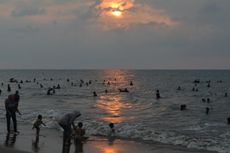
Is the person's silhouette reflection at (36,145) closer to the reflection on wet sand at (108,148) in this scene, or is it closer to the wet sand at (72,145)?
the wet sand at (72,145)

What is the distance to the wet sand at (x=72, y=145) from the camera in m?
16.0

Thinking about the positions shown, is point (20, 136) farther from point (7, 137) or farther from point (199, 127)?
point (199, 127)

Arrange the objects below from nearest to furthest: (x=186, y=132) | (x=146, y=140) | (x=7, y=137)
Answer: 1. (x=7, y=137)
2. (x=146, y=140)
3. (x=186, y=132)

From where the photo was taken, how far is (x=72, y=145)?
1722 centimetres

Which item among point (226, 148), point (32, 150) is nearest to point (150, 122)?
point (226, 148)

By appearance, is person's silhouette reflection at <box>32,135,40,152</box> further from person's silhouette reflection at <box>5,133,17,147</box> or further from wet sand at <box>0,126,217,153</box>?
person's silhouette reflection at <box>5,133,17,147</box>

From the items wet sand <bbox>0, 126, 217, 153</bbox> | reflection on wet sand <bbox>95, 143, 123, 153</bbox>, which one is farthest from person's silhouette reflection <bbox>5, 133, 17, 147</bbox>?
reflection on wet sand <bbox>95, 143, 123, 153</bbox>

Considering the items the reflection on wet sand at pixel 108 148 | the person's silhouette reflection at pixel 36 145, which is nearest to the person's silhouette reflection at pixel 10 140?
the person's silhouette reflection at pixel 36 145

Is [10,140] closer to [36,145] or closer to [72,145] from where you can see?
[36,145]

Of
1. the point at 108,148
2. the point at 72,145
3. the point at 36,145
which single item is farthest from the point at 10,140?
the point at 108,148

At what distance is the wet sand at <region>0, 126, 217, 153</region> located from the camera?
16.0 meters

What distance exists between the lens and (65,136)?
44.5 feet

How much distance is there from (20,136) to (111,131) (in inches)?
195

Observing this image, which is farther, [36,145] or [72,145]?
[72,145]
